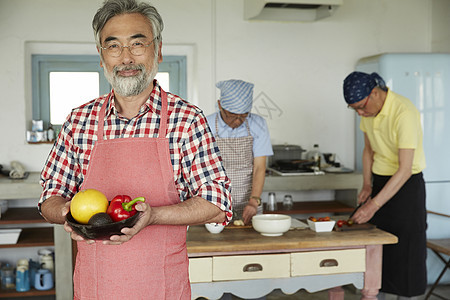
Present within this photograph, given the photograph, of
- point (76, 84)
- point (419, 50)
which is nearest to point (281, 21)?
point (419, 50)

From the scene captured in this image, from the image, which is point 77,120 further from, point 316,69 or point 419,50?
point 419,50

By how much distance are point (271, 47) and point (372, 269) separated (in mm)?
2682

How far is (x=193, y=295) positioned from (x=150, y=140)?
1.21 m

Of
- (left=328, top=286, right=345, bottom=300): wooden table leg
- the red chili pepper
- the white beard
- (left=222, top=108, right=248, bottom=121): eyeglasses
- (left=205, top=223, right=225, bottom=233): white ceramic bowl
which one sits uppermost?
the white beard

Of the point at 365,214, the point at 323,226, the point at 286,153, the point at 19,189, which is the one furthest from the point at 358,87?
the point at 19,189

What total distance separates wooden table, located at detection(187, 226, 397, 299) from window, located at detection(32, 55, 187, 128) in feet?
7.98

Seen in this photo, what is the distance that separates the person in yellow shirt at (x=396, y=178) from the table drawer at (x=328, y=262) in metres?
0.43

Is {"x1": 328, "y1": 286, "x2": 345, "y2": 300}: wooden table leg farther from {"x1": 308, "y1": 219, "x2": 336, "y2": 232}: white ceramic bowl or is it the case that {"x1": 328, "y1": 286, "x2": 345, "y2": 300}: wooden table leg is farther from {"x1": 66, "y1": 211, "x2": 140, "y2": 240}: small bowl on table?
{"x1": 66, "y1": 211, "x2": 140, "y2": 240}: small bowl on table

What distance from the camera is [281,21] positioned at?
4.85 m

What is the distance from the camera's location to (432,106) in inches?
181

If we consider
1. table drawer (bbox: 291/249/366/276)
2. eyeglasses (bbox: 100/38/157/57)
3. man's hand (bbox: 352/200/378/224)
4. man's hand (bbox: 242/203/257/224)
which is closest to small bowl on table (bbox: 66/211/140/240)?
eyeglasses (bbox: 100/38/157/57)

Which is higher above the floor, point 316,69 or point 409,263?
point 316,69

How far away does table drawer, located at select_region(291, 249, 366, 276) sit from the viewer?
276 centimetres

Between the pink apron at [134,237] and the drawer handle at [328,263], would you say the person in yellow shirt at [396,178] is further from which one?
the pink apron at [134,237]
